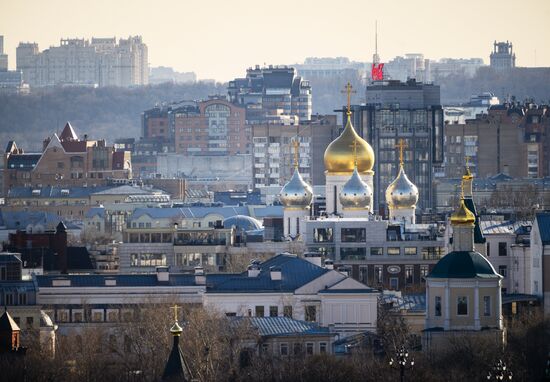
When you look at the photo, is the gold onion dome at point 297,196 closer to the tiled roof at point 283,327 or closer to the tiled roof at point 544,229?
the tiled roof at point 544,229

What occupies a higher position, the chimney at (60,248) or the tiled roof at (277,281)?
the chimney at (60,248)

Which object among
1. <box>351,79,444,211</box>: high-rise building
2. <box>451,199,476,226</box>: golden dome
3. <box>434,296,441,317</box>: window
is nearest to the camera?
<box>434,296,441,317</box>: window

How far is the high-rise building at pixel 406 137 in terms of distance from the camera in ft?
519

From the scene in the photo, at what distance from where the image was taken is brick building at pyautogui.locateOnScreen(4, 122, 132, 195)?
627 feet

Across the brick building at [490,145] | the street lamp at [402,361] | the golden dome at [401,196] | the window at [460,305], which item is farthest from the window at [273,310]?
the brick building at [490,145]

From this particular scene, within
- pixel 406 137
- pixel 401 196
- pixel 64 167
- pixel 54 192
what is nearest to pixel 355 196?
pixel 401 196

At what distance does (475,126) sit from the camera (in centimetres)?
19538

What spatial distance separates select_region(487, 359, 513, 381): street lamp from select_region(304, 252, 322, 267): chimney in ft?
82.8

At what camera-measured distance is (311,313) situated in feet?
304

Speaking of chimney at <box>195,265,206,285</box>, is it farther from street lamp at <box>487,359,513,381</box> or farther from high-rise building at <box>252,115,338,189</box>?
high-rise building at <box>252,115,338,189</box>

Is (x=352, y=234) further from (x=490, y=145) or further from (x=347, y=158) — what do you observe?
(x=490, y=145)

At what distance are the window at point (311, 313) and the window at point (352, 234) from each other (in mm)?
21343

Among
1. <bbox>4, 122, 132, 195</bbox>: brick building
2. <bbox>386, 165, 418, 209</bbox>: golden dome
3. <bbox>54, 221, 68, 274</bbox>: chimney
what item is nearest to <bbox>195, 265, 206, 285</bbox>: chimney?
<bbox>54, 221, 68, 274</bbox>: chimney

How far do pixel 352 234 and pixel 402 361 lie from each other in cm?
4199
